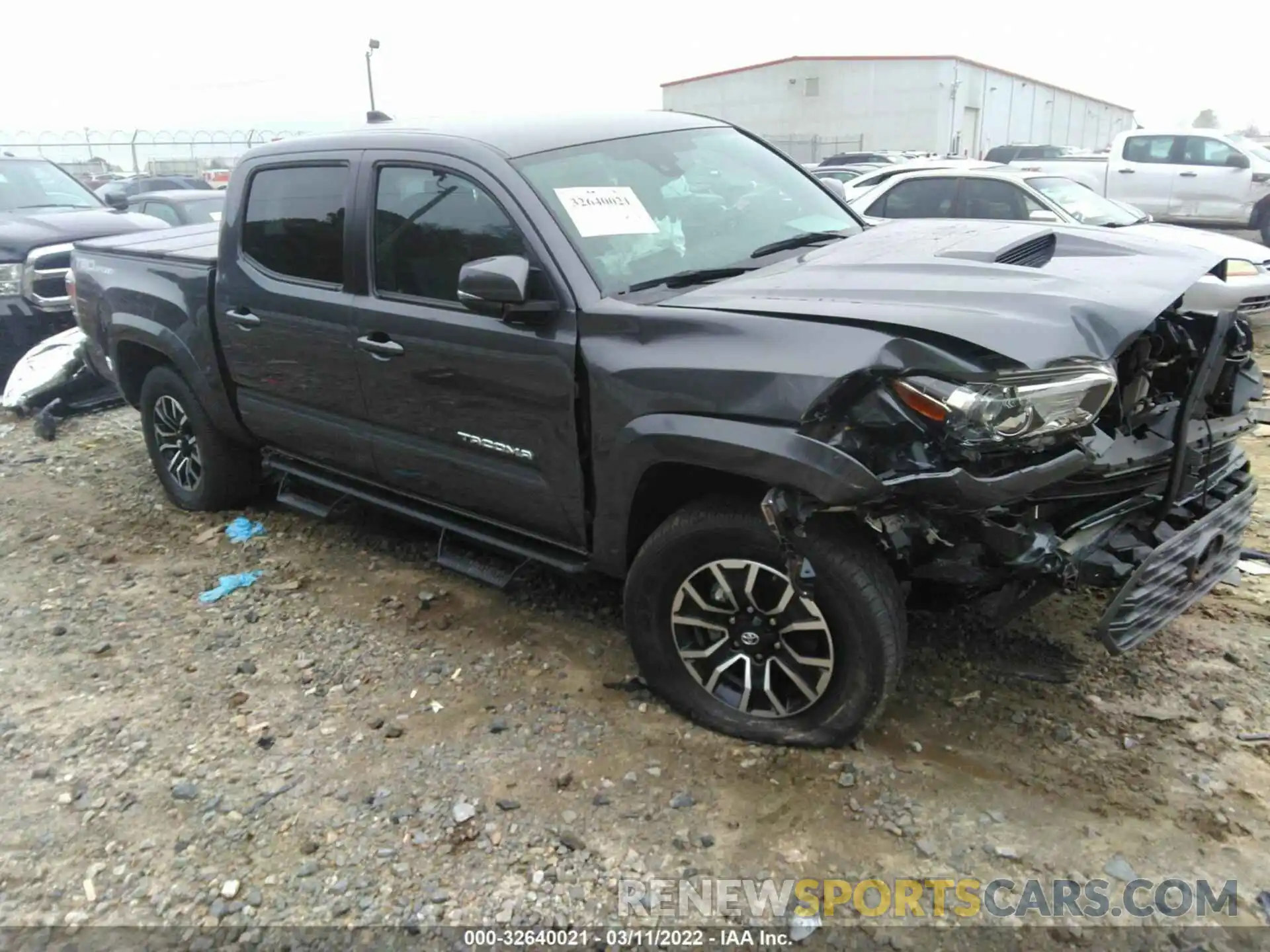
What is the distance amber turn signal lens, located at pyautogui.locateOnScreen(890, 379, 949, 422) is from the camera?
8.51ft

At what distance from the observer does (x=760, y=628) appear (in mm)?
3082

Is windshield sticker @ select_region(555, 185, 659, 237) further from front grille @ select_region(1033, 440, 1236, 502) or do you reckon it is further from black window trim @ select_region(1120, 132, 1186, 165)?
black window trim @ select_region(1120, 132, 1186, 165)

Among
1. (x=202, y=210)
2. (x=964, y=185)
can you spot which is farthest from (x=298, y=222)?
(x=202, y=210)

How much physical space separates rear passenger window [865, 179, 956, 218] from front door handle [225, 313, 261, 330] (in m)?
6.34

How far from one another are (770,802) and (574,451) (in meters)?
1.26

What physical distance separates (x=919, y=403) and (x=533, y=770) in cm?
165

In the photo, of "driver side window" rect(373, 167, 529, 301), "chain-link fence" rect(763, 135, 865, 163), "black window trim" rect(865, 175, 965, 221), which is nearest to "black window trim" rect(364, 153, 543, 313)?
"driver side window" rect(373, 167, 529, 301)

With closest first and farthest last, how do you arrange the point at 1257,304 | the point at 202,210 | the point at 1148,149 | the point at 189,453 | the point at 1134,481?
1. the point at 1134,481
2. the point at 189,453
3. the point at 1257,304
4. the point at 202,210
5. the point at 1148,149

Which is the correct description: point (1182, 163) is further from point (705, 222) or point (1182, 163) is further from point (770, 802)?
point (770, 802)

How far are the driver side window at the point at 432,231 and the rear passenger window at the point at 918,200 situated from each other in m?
Result: 6.25

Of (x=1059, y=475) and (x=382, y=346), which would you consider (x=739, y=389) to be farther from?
(x=382, y=346)

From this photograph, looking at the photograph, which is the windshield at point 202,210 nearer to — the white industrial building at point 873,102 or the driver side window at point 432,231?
the driver side window at point 432,231

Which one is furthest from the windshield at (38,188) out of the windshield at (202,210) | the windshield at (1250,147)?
the windshield at (1250,147)

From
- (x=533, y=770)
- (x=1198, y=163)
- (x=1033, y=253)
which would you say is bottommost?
(x=533, y=770)
